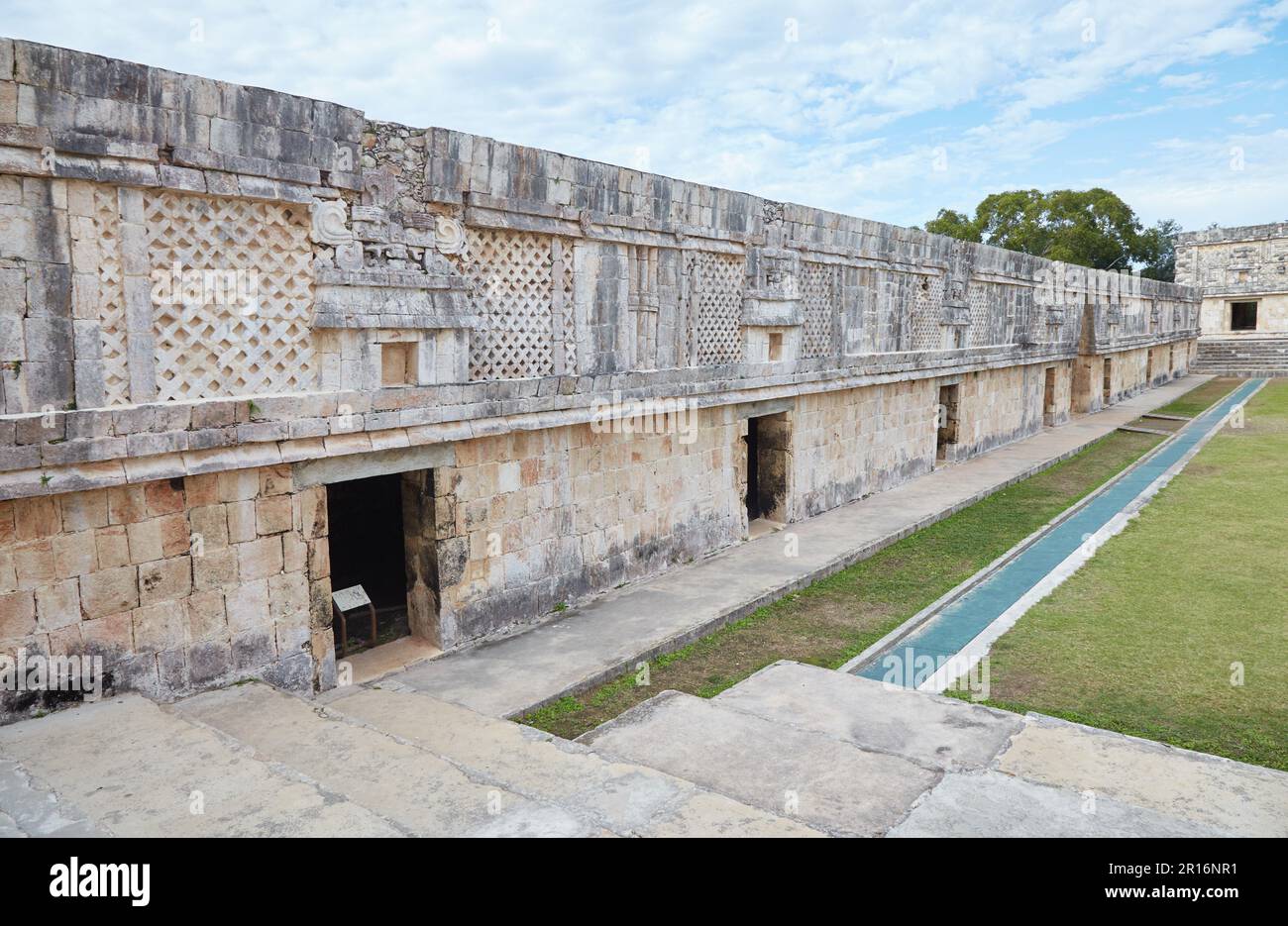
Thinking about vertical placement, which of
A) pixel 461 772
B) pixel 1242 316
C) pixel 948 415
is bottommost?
pixel 461 772

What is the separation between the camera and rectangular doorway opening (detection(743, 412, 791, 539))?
10.6 meters

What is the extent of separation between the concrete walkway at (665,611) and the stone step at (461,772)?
0.56 meters

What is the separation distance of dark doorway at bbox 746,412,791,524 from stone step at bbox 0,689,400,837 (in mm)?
7457

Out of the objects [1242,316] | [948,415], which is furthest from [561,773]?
[1242,316]

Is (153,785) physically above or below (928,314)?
below

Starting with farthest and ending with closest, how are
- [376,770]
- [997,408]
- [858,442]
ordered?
[997,408]
[858,442]
[376,770]

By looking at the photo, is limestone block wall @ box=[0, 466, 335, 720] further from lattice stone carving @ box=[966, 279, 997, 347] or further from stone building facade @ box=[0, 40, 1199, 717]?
lattice stone carving @ box=[966, 279, 997, 347]

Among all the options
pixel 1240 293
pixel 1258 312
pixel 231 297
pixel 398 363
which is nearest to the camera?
pixel 231 297

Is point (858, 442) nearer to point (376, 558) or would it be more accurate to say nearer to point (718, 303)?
point (718, 303)

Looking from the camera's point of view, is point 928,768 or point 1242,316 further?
point 1242,316

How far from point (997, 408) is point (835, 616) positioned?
11.2 meters

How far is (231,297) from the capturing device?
5.16 meters

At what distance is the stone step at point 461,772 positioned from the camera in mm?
3385

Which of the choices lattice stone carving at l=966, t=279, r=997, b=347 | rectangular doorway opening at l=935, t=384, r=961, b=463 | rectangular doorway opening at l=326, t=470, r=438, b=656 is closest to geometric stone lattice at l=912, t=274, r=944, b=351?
lattice stone carving at l=966, t=279, r=997, b=347
